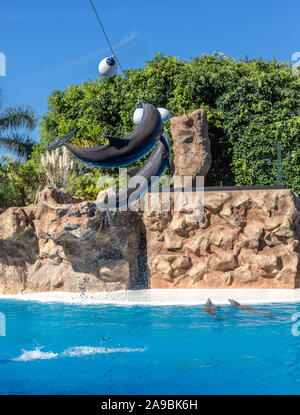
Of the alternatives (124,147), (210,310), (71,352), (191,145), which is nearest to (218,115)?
(191,145)

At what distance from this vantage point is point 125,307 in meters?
8.70

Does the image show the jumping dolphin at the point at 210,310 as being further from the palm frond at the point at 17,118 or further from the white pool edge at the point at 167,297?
the palm frond at the point at 17,118

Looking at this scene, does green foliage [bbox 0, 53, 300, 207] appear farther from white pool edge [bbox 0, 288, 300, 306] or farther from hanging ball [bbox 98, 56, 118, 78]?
hanging ball [bbox 98, 56, 118, 78]

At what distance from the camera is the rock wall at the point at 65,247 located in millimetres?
10195

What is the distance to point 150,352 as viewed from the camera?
19.1ft

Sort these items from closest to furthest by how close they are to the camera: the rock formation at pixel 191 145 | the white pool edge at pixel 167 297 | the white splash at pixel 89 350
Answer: the white splash at pixel 89 350 → the white pool edge at pixel 167 297 → the rock formation at pixel 191 145

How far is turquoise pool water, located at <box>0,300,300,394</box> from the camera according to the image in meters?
4.69

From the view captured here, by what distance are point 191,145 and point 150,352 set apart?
8196mm

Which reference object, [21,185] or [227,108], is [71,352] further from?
[227,108]

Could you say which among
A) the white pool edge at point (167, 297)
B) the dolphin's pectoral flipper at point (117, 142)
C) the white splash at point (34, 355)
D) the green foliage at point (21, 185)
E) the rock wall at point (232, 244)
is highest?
the green foliage at point (21, 185)

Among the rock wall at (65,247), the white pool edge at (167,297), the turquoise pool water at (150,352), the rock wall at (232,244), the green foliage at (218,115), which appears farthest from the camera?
the green foliage at (218,115)

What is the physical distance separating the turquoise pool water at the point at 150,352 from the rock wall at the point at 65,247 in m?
2.03

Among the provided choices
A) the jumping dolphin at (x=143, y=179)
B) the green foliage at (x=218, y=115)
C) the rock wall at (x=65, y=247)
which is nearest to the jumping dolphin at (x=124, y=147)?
the jumping dolphin at (x=143, y=179)

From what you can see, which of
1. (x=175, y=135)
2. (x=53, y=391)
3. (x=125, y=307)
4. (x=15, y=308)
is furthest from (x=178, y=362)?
(x=175, y=135)
